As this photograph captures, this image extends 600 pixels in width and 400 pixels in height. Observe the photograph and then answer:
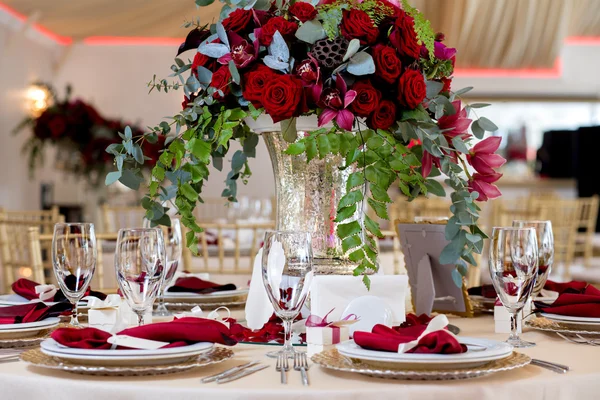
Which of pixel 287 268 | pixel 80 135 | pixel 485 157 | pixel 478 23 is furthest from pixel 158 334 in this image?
pixel 478 23

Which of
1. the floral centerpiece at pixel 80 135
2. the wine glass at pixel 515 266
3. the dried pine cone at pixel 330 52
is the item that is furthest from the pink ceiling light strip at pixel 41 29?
the wine glass at pixel 515 266

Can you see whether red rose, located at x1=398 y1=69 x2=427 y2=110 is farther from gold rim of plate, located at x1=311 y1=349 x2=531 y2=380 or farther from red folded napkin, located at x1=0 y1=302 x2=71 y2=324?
red folded napkin, located at x1=0 y1=302 x2=71 y2=324

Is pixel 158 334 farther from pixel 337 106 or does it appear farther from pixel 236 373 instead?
pixel 337 106

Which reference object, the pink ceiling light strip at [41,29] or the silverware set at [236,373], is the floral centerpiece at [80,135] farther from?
the silverware set at [236,373]

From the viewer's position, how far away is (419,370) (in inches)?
40.5

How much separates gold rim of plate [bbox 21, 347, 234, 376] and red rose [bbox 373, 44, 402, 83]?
1.73 ft

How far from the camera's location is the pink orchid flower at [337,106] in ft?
4.41

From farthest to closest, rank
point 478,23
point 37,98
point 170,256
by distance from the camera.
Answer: point 478,23
point 37,98
point 170,256

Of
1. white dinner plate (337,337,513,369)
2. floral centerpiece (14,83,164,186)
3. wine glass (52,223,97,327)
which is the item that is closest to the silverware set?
white dinner plate (337,337,513,369)

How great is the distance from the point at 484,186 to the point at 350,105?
0.28m

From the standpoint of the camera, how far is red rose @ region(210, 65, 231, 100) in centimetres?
139

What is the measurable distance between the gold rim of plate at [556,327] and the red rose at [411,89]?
44cm

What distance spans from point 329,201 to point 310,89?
22cm

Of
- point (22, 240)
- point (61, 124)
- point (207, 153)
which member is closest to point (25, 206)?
point (61, 124)
